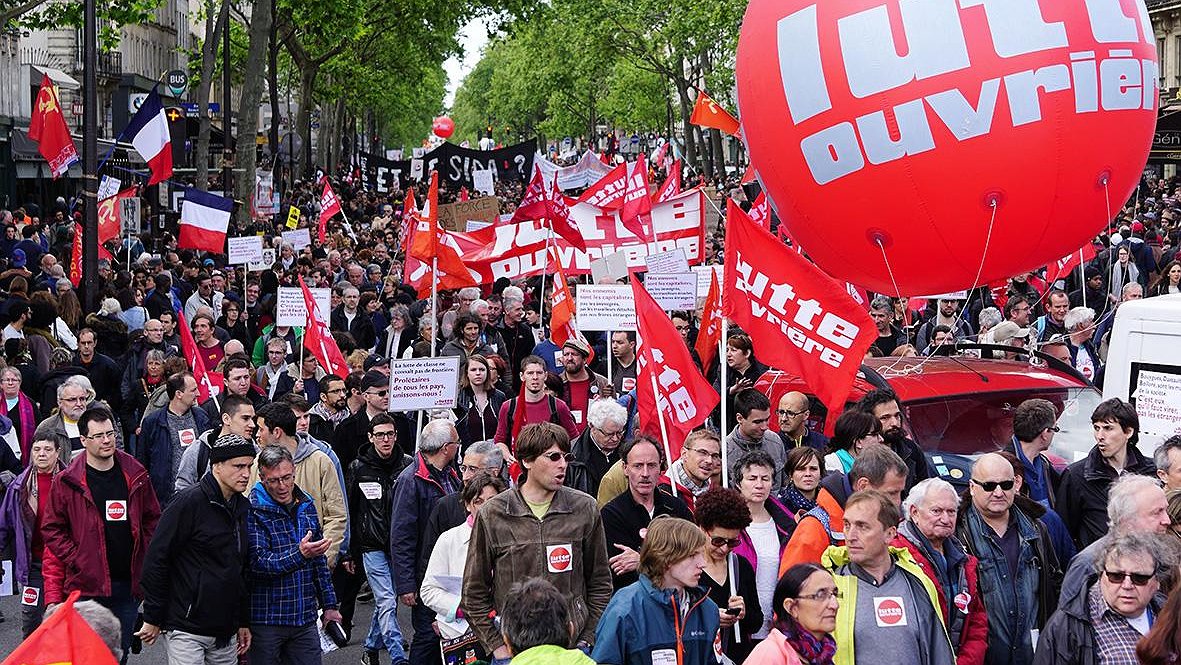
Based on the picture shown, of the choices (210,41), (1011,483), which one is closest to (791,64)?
(1011,483)

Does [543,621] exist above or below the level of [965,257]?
below

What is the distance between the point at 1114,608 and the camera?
6.26 metres

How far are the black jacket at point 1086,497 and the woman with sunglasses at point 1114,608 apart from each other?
208cm

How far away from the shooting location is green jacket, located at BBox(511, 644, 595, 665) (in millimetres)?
4852

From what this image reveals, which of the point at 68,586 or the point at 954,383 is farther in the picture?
the point at 954,383

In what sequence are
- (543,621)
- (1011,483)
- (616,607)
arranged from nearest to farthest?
(543,621) < (616,607) < (1011,483)

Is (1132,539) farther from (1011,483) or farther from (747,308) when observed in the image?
(747,308)

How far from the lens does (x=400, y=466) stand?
10172 mm

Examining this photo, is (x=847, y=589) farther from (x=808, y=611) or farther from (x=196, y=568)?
(x=196, y=568)

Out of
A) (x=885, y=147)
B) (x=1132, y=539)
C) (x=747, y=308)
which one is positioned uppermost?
(x=885, y=147)

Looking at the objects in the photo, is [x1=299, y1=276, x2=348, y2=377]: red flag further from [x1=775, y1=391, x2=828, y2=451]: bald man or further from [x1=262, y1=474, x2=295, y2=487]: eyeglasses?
[x1=262, y1=474, x2=295, y2=487]: eyeglasses

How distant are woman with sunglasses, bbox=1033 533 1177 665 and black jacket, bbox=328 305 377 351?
12.5 meters

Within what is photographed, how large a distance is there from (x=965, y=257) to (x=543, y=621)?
7740mm

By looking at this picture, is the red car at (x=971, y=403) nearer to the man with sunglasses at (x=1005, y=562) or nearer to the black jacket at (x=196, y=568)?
the man with sunglasses at (x=1005, y=562)
